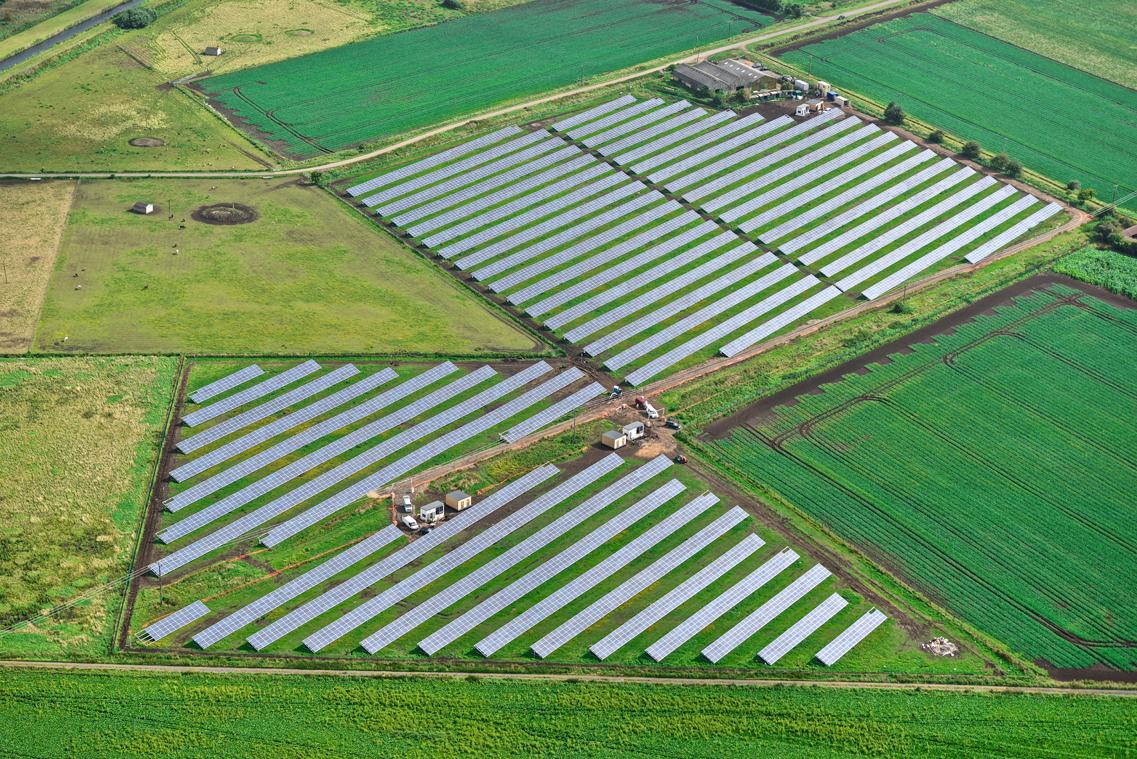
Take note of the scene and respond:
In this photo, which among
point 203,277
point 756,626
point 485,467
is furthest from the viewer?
point 203,277

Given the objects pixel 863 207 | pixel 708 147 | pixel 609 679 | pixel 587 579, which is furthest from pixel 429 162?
pixel 609 679

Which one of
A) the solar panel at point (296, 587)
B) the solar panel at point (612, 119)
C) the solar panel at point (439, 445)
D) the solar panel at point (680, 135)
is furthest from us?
the solar panel at point (612, 119)

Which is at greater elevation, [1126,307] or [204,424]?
[1126,307]

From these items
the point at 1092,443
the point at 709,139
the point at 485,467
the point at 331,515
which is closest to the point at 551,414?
the point at 485,467

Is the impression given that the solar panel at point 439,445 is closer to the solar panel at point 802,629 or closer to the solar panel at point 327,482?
the solar panel at point 327,482

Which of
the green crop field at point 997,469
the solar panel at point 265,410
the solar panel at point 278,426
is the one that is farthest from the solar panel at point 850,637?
the solar panel at point 265,410

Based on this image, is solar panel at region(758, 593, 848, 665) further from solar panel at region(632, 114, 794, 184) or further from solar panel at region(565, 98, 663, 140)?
solar panel at region(565, 98, 663, 140)

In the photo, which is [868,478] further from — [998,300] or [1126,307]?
[1126,307]

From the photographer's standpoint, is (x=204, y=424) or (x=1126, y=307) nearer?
(x=204, y=424)

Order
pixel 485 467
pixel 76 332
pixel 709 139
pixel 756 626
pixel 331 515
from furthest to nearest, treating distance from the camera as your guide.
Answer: pixel 709 139 < pixel 76 332 < pixel 485 467 < pixel 331 515 < pixel 756 626
